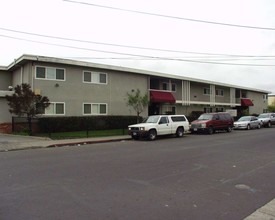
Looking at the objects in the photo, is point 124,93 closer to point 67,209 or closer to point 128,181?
point 128,181

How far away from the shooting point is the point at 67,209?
5531 mm

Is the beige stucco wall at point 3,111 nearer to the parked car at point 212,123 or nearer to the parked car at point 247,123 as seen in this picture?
the parked car at point 212,123

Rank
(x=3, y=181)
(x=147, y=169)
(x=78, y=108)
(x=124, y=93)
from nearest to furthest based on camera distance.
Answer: (x=3, y=181)
(x=147, y=169)
(x=78, y=108)
(x=124, y=93)

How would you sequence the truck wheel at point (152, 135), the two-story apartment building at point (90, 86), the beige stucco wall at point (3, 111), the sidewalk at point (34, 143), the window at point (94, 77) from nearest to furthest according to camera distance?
the sidewalk at point (34, 143)
the truck wheel at point (152, 135)
the beige stucco wall at point (3, 111)
the two-story apartment building at point (90, 86)
the window at point (94, 77)

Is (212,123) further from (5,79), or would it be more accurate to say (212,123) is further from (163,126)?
(5,79)

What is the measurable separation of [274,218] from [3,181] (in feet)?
21.1

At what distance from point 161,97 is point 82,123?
11.4 metres

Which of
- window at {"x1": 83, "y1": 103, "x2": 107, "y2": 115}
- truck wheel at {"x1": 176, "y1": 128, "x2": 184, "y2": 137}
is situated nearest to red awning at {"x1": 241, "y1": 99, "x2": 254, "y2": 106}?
window at {"x1": 83, "y1": 103, "x2": 107, "y2": 115}

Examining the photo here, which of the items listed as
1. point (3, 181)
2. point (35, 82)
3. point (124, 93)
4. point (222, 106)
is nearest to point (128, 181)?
point (3, 181)

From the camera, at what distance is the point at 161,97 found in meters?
34.2

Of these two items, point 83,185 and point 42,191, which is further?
point 83,185

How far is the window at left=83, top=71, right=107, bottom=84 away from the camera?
90.4ft

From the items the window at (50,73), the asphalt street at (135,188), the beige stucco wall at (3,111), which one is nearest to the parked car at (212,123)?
the window at (50,73)

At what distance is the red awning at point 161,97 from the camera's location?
3316 cm
